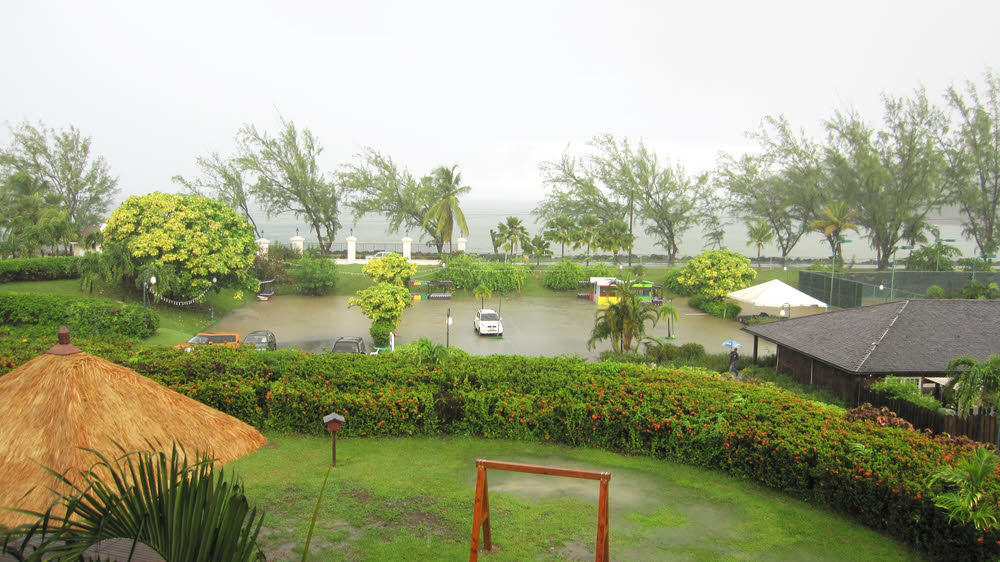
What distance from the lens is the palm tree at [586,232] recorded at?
43.6m

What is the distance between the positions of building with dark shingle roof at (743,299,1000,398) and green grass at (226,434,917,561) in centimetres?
678

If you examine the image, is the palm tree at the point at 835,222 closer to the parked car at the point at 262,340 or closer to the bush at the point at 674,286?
the bush at the point at 674,286

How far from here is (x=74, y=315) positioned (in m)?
21.6

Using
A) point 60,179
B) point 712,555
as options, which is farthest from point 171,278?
point 60,179

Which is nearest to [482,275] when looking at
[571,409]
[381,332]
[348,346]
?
[381,332]

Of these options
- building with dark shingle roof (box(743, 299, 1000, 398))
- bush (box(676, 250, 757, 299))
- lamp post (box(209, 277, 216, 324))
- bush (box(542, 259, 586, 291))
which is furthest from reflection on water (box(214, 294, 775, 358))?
building with dark shingle roof (box(743, 299, 1000, 398))

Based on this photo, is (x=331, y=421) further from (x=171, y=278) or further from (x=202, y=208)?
(x=202, y=208)

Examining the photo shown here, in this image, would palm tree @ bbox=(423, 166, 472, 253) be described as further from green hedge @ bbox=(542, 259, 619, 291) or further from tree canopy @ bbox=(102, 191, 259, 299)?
tree canopy @ bbox=(102, 191, 259, 299)

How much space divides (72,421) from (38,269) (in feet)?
97.5

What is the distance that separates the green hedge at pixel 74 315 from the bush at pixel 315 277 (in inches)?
531

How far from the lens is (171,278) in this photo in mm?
26531

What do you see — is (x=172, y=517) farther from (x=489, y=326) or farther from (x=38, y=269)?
(x=38, y=269)

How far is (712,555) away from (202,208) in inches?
1063

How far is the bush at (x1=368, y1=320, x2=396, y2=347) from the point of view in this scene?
24891mm
